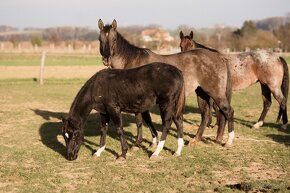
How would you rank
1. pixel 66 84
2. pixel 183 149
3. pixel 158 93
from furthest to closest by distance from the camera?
pixel 66 84
pixel 183 149
pixel 158 93

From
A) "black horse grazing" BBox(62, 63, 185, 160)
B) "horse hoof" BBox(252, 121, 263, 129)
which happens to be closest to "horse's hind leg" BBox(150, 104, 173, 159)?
"black horse grazing" BBox(62, 63, 185, 160)

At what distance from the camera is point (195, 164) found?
23.5 feet

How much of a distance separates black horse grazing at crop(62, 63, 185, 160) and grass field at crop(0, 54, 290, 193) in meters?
0.63

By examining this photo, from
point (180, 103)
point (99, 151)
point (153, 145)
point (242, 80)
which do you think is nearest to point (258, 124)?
point (242, 80)

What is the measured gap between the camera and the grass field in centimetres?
604

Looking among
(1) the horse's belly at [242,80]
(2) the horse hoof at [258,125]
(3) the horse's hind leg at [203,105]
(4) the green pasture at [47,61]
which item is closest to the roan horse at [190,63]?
(3) the horse's hind leg at [203,105]

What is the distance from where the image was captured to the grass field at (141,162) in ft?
19.8

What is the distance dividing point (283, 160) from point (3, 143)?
238 inches

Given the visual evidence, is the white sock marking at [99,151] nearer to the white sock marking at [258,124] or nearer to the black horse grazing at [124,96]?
the black horse grazing at [124,96]

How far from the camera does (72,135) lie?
7277mm

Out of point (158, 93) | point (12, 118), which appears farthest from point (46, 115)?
point (158, 93)

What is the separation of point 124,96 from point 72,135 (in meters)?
1.21

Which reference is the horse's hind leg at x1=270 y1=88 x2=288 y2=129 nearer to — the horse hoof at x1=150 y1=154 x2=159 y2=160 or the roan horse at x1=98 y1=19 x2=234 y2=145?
the roan horse at x1=98 y1=19 x2=234 y2=145

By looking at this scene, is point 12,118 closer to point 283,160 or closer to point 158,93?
point 158,93
